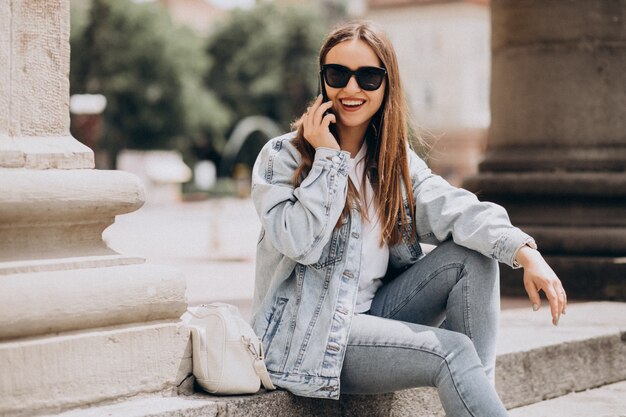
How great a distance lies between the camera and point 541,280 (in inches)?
136

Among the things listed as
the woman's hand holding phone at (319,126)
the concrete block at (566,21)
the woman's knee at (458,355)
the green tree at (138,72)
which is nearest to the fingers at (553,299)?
the woman's knee at (458,355)

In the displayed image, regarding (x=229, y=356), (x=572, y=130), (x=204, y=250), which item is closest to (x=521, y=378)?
(x=229, y=356)

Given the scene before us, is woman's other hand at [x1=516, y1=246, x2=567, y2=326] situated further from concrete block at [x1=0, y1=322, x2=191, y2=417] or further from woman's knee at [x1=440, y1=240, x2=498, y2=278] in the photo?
concrete block at [x1=0, y1=322, x2=191, y2=417]

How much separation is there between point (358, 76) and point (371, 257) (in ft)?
2.15

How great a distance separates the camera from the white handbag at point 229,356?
337cm

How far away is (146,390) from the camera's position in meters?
3.35

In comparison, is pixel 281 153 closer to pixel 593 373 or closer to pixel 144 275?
pixel 144 275

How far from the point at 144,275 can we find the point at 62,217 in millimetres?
337

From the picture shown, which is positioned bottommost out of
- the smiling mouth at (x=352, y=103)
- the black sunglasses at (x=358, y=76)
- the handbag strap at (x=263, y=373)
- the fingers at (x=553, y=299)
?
the handbag strap at (x=263, y=373)

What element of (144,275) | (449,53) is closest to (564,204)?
(144,275)

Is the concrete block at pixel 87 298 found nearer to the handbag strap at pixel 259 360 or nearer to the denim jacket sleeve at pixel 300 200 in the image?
the handbag strap at pixel 259 360

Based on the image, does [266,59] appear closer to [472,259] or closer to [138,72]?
[138,72]

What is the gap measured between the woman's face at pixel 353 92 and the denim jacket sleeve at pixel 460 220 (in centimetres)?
28

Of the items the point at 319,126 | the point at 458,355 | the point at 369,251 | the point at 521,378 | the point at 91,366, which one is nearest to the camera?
the point at 91,366
